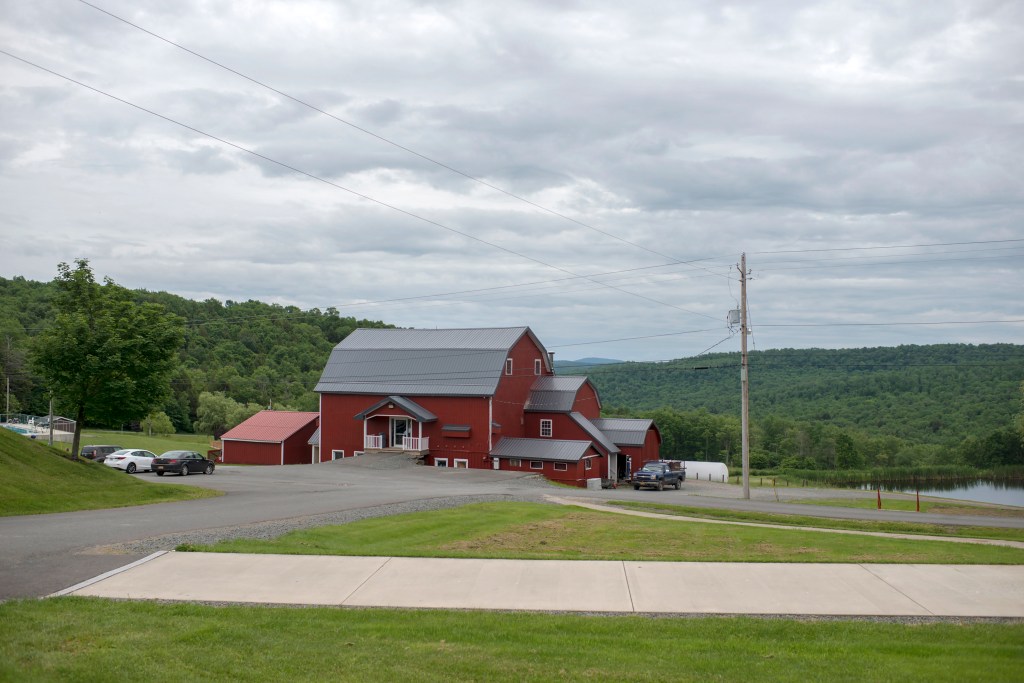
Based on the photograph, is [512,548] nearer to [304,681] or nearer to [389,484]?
[304,681]

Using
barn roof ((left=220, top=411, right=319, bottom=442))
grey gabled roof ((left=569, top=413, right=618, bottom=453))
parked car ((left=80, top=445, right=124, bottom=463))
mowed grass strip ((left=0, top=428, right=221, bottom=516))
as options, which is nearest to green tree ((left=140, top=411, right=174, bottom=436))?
barn roof ((left=220, top=411, right=319, bottom=442))

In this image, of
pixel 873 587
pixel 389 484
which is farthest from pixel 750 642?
pixel 389 484

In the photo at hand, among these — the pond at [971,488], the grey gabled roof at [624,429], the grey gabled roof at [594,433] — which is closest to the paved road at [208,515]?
the grey gabled roof at [594,433]

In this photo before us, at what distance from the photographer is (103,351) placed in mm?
29797

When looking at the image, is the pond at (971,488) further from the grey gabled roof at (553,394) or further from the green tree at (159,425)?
the green tree at (159,425)

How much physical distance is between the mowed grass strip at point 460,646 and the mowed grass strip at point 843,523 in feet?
44.8

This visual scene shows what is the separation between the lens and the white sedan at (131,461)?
1570 inches

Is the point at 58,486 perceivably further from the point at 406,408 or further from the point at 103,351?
the point at 406,408

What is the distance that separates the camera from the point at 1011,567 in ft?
45.8

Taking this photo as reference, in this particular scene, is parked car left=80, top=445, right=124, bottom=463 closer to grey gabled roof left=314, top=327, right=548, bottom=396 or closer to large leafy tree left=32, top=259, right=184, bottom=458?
large leafy tree left=32, top=259, right=184, bottom=458

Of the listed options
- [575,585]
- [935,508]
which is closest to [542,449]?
[935,508]

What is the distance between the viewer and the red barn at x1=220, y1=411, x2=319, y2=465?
195 ft

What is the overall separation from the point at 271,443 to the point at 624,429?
83.6ft

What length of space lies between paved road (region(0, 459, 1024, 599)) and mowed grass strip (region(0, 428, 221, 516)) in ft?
3.14
